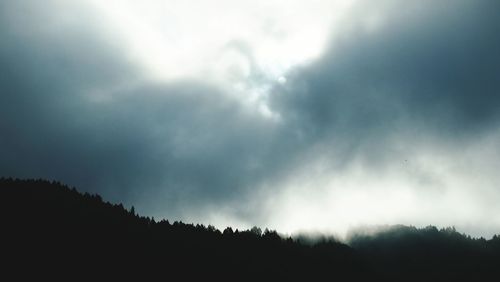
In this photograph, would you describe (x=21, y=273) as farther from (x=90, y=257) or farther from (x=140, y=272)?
(x=140, y=272)

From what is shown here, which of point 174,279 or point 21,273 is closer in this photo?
point 21,273

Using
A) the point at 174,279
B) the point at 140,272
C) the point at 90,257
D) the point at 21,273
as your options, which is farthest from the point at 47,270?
the point at 174,279

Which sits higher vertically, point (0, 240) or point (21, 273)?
point (0, 240)

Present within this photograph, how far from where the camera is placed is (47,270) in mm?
177500

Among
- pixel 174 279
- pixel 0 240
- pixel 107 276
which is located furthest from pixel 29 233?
pixel 174 279

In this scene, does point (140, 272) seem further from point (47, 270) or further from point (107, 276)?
point (47, 270)

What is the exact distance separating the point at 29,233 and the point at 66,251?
64.4 ft

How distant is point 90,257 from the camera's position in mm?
198375

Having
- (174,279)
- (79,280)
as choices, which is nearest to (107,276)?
(79,280)

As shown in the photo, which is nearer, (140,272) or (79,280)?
(79,280)

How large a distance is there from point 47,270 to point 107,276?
23.6 metres

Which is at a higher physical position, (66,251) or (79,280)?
(66,251)

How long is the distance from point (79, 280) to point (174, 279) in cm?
4153

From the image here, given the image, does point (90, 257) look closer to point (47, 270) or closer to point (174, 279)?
point (47, 270)
